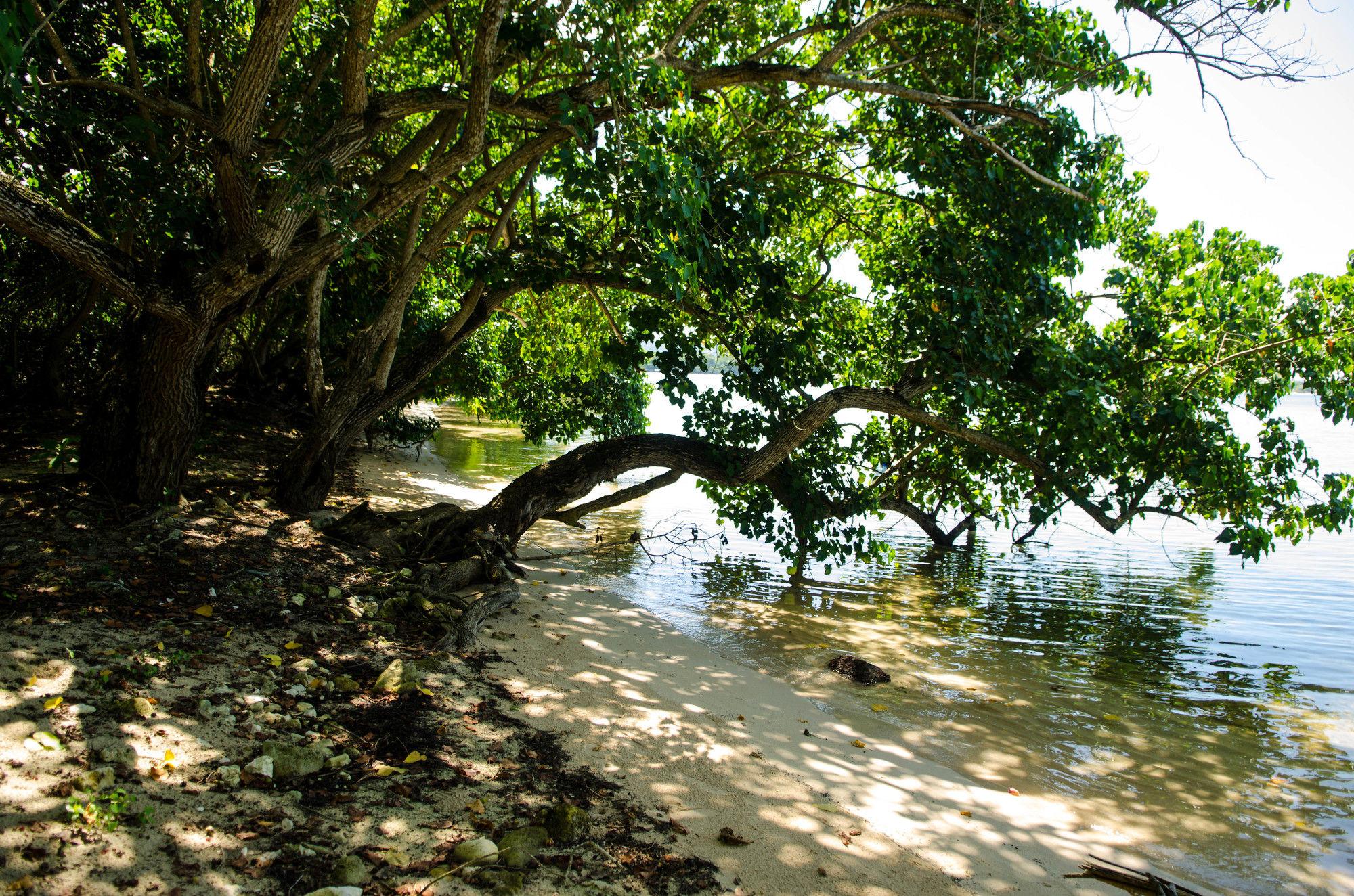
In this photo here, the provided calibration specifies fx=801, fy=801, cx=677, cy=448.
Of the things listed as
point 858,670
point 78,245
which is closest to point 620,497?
point 858,670

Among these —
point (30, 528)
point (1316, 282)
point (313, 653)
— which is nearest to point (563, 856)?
point (313, 653)

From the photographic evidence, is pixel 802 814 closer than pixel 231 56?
Yes

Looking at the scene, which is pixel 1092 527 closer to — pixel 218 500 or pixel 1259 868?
pixel 1259 868

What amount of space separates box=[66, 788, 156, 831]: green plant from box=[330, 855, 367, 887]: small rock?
73 centimetres

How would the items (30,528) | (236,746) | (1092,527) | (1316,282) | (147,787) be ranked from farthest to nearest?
(1092,527), (1316,282), (30,528), (236,746), (147,787)

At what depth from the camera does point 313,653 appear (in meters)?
4.85

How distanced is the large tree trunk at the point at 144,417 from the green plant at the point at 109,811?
4.39 meters

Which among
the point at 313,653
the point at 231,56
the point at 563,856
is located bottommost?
the point at 563,856

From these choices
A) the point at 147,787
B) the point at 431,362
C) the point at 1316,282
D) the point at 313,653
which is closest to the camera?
the point at 147,787

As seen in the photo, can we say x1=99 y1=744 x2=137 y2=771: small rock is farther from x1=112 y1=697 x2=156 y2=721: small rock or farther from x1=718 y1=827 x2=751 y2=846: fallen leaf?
x1=718 y1=827 x2=751 y2=846: fallen leaf

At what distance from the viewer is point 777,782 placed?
427 cm

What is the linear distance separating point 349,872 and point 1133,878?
3.55 meters

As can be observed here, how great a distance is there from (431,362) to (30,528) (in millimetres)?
4086

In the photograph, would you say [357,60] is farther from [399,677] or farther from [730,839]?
[730,839]
